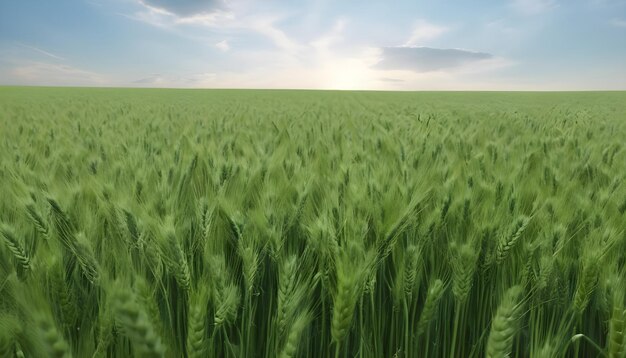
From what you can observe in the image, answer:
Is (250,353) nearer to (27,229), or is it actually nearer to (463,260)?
(463,260)

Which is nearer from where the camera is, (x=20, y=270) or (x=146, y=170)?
(x=20, y=270)

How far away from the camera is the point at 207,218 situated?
124 centimetres

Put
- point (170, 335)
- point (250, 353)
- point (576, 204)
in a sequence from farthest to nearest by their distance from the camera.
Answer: point (576, 204), point (250, 353), point (170, 335)

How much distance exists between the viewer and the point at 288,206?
1.53 metres

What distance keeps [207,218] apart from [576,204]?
144 cm

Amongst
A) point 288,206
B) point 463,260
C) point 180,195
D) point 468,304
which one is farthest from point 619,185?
point 180,195

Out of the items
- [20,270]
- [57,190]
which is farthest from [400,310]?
[57,190]

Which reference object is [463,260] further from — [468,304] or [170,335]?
[170,335]

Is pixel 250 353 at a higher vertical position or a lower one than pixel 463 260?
lower

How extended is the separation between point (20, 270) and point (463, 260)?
1.31 meters

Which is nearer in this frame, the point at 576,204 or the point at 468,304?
the point at 468,304

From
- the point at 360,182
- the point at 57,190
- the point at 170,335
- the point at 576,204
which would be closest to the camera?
the point at 170,335

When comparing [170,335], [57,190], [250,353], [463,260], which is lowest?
[250,353]

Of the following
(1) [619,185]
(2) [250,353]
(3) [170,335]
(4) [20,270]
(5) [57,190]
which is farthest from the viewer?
(1) [619,185]
